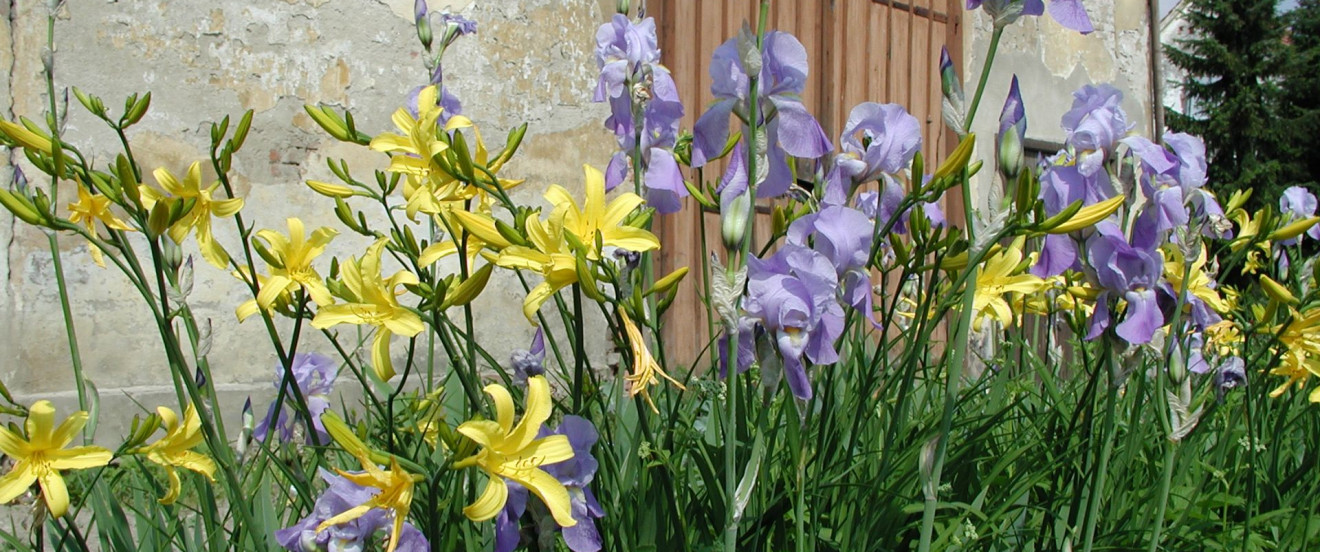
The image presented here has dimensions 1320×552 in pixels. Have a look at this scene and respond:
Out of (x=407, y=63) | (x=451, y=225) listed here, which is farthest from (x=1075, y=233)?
(x=407, y=63)

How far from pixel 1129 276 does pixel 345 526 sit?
903mm

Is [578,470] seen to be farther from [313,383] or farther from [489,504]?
[313,383]

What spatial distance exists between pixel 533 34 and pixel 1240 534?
331cm

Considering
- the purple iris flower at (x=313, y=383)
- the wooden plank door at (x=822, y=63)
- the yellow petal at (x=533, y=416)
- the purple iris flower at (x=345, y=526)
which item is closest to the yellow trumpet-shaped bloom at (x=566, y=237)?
the yellow petal at (x=533, y=416)

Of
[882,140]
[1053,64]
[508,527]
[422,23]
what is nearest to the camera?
[508,527]

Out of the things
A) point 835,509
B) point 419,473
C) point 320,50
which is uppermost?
point 320,50

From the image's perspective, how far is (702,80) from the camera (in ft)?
15.1

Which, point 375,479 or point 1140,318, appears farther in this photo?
point 1140,318

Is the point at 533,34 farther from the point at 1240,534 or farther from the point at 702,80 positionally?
the point at 1240,534

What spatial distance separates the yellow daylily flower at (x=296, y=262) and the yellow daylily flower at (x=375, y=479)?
0.88ft

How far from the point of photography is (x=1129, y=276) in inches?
47.9

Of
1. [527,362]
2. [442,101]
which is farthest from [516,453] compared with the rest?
[442,101]

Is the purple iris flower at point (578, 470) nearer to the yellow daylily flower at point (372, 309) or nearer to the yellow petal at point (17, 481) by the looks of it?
the yellow daylily flower at point (372, 309)

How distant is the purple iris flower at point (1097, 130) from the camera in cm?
120
